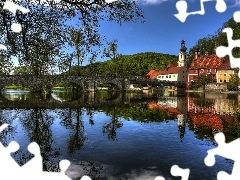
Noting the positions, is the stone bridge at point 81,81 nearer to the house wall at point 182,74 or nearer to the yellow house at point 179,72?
the house wall at point 182,74

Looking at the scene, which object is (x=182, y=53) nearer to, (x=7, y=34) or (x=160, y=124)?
(x=160, y=124)

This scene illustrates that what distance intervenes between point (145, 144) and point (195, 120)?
11571 millimetres

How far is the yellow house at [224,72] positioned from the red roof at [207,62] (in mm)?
1768

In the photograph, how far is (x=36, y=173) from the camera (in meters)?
9.74

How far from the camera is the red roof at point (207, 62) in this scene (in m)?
106

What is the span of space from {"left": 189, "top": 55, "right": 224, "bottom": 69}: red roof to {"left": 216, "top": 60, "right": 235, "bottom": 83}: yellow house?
1.77 m

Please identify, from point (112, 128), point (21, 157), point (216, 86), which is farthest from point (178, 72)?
point (21, 157)

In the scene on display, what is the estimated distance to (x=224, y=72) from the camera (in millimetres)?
103000

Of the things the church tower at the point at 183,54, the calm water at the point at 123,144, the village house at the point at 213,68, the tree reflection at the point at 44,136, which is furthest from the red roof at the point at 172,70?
the tree reflection at the point at 44,136

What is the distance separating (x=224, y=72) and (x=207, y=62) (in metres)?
9.24

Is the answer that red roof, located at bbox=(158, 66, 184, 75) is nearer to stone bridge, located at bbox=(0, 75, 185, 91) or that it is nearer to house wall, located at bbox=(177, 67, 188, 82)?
house wall, located at bbox=(177, 67, 188, 82)

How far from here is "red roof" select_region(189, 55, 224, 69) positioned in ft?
348

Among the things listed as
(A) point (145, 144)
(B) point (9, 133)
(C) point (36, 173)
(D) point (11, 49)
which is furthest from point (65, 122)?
(C) point (36, 173)

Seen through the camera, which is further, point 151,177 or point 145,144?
point 145,144
